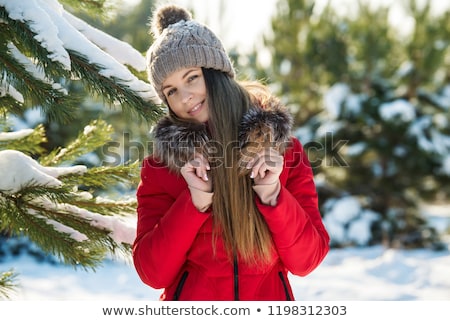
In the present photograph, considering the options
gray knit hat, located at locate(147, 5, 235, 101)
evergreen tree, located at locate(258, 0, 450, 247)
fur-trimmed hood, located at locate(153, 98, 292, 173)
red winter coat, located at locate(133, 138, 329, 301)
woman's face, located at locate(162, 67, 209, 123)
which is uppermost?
evergreen tree, located at locate(258, 0, 450, 247)

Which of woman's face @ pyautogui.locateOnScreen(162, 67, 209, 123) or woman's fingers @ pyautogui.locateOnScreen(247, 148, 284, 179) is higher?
woman's face @ pyautogui.locateOnScreen(162, 67, 209, 123)

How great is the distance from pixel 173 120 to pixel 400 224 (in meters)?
6.61

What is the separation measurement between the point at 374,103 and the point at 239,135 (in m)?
6.73

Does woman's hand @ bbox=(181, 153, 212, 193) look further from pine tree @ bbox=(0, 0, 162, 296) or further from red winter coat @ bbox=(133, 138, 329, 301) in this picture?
pine tree @ bbox=(0, 0, 162, 296)

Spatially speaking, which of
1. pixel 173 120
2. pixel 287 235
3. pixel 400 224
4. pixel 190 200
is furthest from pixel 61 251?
pixel 400 224

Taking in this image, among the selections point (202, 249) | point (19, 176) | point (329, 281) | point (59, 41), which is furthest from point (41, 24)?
point (329, 281)

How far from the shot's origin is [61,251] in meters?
1.60

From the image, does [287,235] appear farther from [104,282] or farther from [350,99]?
[350,99]

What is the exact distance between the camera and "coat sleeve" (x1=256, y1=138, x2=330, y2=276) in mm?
1656

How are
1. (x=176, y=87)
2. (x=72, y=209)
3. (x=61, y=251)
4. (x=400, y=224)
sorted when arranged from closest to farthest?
(x=61, y=251) → (x=72, y=209) → (x=176, y=87) → (x=400, y=224)

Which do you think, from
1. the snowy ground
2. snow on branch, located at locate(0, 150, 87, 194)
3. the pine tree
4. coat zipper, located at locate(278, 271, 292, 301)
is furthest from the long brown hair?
the snowy ground

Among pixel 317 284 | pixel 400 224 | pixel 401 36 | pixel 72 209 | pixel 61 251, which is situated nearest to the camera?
pixel 61 251

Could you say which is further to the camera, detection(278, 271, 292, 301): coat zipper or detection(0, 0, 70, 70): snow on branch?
detection(278, 271, 292, 301): coat zipper

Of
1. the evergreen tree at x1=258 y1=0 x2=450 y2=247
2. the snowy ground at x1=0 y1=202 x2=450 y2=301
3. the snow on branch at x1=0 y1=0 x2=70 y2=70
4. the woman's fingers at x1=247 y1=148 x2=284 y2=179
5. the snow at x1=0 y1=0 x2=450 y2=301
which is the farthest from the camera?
the evergreen tree at x1=258 y1=0 x2=450 y2=247
